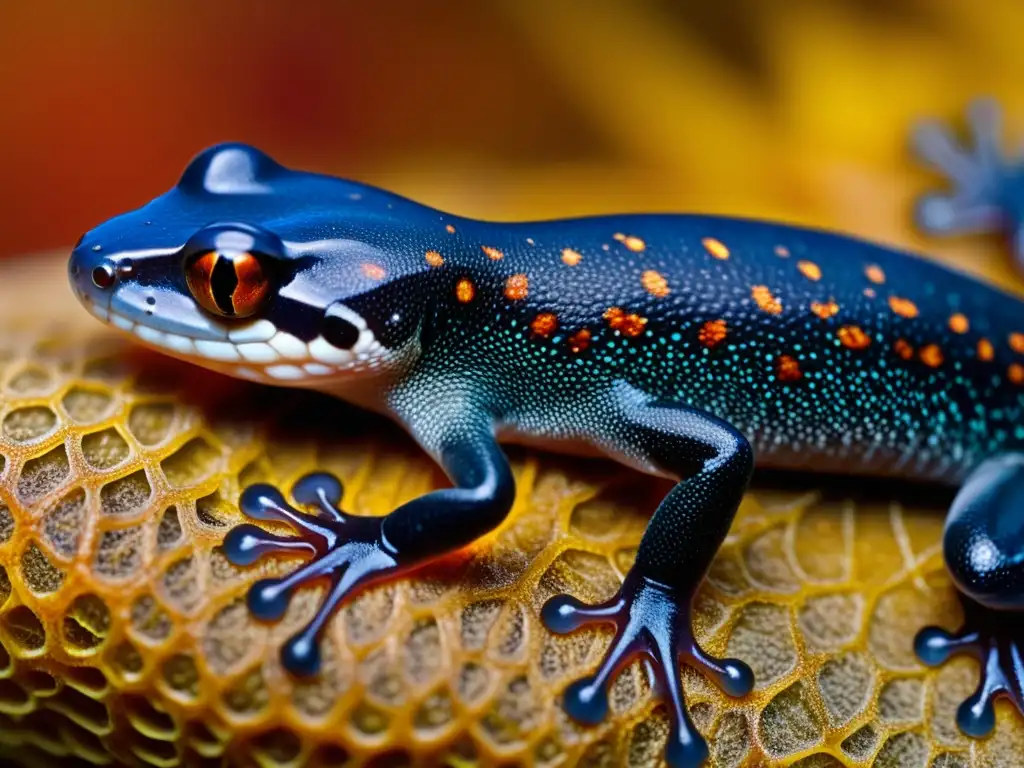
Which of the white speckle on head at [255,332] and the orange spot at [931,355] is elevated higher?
the white speckle on head at [255,332]

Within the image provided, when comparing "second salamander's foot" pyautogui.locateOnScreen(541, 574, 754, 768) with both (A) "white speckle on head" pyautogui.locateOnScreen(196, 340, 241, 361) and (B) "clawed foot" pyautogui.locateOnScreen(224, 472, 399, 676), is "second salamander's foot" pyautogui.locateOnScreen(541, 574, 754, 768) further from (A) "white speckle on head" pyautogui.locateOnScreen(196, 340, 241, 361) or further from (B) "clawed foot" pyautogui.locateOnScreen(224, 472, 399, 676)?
(A) "white speckle on head" pyautogui.locateOnScreen(196, 340, 241, 361)

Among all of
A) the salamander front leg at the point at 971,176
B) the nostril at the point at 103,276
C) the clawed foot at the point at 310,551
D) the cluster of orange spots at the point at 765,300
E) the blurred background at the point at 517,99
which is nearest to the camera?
the clawed foot at the point at 310,551

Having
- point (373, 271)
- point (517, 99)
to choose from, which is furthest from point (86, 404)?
point (517, 99)

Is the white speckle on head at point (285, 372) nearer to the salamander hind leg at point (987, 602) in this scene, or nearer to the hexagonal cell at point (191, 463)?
the hexagonal cell at point (191, 463)

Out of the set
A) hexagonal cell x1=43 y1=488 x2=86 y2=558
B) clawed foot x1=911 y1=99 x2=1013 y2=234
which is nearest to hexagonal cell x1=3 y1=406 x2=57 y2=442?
hexagonal cell x1=43 y1=488 x2=86 y2=558

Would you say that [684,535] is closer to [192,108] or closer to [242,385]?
[242,385]

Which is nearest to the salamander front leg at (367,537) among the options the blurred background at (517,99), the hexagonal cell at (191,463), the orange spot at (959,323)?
the hexagonal cell at (191,463)
